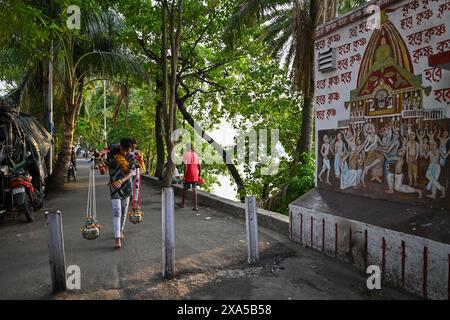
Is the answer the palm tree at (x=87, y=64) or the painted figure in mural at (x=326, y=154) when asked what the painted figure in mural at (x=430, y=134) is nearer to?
the painted figure in mural at (x=326, y=154)

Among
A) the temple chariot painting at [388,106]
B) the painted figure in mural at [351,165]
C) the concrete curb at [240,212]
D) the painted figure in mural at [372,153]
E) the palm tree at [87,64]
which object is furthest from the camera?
the palm tree at [87,64]

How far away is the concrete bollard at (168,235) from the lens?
4.36 m

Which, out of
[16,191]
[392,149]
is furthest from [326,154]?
[16,191]

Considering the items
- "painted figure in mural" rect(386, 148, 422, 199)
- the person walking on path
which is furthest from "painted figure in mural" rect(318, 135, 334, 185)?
the person walking on path

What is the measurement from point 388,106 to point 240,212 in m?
4.19

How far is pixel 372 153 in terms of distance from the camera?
5.12 meters

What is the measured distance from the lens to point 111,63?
41.3ft

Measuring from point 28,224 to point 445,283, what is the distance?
737cm

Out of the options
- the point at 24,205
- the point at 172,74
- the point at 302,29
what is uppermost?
the point at 302,29

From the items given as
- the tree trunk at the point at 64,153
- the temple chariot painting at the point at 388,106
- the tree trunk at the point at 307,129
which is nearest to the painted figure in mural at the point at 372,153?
the temple chariot painting at the point at 388,106

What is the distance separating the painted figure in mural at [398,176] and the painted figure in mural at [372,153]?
188mm

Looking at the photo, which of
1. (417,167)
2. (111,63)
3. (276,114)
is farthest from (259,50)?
(417,167)

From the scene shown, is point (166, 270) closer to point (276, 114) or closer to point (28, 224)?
point (28, 224)

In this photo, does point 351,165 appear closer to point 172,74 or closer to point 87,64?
point 172,74
